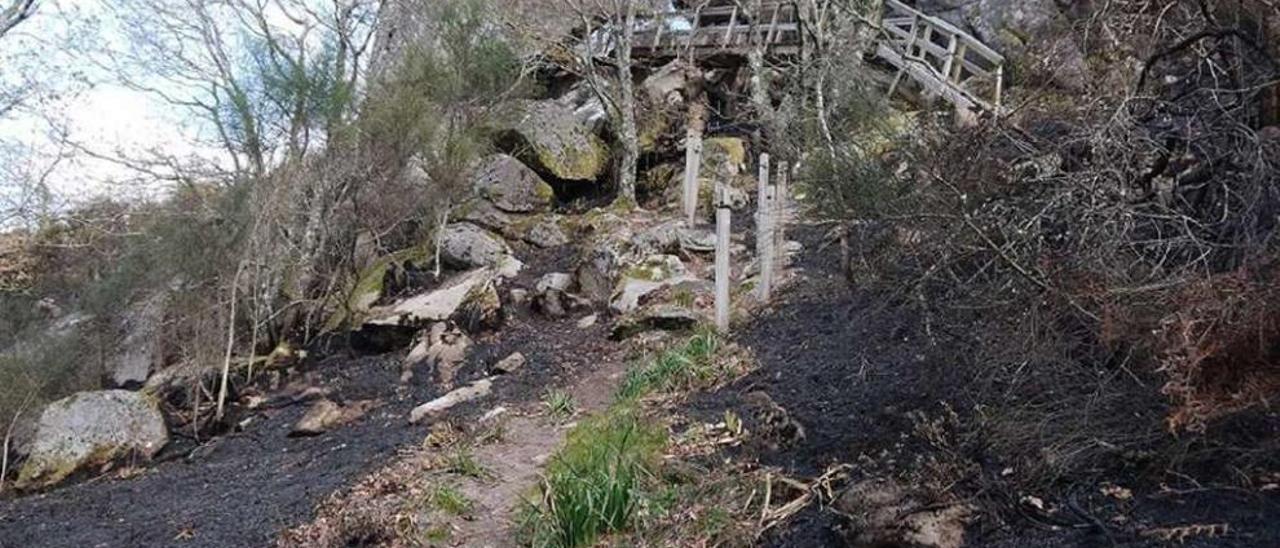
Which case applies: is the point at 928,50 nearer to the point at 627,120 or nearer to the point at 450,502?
the point at 627,120

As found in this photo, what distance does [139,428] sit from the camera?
29.8 feet

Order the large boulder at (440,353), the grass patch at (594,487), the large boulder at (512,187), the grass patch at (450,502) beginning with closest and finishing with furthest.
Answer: the grass patch at (594,487), the grass patch at (450,502), the large boulder at (440,353), the large boulder at (512,187)

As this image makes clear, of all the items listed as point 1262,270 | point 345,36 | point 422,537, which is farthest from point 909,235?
point 345,36

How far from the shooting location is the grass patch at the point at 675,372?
716 cm

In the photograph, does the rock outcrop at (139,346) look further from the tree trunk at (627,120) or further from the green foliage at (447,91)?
the tree trunk at (627,120)

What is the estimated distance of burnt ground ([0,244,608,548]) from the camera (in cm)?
635

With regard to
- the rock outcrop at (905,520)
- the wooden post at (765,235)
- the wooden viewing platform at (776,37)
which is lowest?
the rock outcrop at (905,520)

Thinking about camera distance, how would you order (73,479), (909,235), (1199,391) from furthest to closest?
(73,479), (909,235), (1199,391)

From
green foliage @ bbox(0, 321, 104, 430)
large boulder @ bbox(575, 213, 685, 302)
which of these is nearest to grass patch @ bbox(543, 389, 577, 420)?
large boulder @ bbox(575, 213, 685, 302)

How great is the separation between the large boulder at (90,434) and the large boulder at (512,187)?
5205 millimetres

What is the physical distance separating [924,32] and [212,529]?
12036 mm

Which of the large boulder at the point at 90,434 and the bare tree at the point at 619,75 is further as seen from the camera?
the bare tree at the point at 619,75

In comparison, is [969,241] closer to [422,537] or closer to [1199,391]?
[1199,391]

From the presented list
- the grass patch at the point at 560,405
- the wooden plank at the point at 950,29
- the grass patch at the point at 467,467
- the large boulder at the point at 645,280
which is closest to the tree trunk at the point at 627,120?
the large boulder at the point at 645,280
